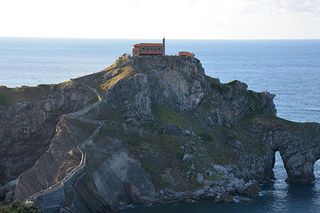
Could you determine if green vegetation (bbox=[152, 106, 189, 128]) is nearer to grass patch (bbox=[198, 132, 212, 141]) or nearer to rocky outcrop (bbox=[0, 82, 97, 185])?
grass patch (bbox=[198, 132, 212, 141])

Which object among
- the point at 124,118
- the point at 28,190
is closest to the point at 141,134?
the point at 124,118

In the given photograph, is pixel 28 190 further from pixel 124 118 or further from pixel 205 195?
pixel 205 195

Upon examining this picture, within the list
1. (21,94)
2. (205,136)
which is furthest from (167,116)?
(21,94)

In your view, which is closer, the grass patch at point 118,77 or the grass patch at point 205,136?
the grass patch at point 205,136

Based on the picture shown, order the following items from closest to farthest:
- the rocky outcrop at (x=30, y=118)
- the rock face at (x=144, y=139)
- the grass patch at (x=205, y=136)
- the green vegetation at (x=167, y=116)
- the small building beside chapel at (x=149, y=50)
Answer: the rock face at (x=144, y=139)
the rocky outcrop at (x=30, y=118)
the green vegetation at (x=167, y=116)
the grass patch at (x=205, y=136)
the small building beside chapel at (x=149, y=50)

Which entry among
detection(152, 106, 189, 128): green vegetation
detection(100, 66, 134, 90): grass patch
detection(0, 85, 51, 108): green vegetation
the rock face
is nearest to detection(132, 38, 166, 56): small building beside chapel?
the rock face

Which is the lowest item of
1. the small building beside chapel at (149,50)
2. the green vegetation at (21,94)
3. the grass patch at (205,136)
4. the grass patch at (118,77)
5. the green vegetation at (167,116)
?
the grass patch at (205,136)

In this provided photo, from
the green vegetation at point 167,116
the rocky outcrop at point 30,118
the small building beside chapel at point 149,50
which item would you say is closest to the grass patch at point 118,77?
the rocky outcrop at point 30,118

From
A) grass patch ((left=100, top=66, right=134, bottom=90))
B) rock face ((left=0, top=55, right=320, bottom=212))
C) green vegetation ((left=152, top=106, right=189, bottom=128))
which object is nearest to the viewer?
rock face ((left=0, top=55, right=320, bottom=212))

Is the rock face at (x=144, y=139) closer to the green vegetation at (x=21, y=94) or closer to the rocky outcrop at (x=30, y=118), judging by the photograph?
the rocky outcrop at (x=30, y=118)
